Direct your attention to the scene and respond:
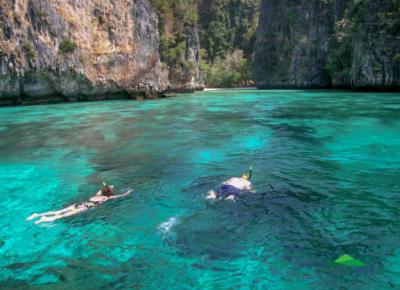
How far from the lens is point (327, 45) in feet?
238

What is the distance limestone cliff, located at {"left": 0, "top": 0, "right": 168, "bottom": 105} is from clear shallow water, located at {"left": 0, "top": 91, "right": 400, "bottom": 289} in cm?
2395

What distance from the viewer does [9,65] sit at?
127ft

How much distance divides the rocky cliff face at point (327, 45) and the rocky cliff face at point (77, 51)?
84.6 ft

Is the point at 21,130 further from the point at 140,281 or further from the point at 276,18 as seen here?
the point at 276,18

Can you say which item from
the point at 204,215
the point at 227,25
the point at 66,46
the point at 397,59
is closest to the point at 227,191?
the point at 204,215

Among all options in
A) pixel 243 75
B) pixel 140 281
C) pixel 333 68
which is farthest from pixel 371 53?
pixel 243 75

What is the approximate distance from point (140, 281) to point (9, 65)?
1472 inches

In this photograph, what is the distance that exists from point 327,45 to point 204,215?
229 feet

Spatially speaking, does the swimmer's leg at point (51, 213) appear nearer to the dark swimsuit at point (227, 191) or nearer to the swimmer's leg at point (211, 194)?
the swimmer's leg at point (211, 194)

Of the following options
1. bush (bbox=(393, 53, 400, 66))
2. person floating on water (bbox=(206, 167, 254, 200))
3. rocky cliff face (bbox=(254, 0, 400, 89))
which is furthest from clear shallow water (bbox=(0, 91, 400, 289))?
rocky cliff face (bbox=(254, 0, 400, 89))

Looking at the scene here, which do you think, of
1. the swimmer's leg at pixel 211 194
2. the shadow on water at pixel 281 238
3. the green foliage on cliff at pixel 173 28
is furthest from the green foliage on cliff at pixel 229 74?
the shadow on water at pixel 281 238

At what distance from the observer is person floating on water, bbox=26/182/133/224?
9.52m

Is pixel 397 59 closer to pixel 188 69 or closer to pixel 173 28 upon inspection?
pixel 188 69

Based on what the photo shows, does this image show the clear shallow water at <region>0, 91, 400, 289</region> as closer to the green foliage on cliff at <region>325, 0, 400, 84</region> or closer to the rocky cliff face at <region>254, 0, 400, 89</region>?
the green foliage on cliff at <region>325, 0, 400, 84</region>
